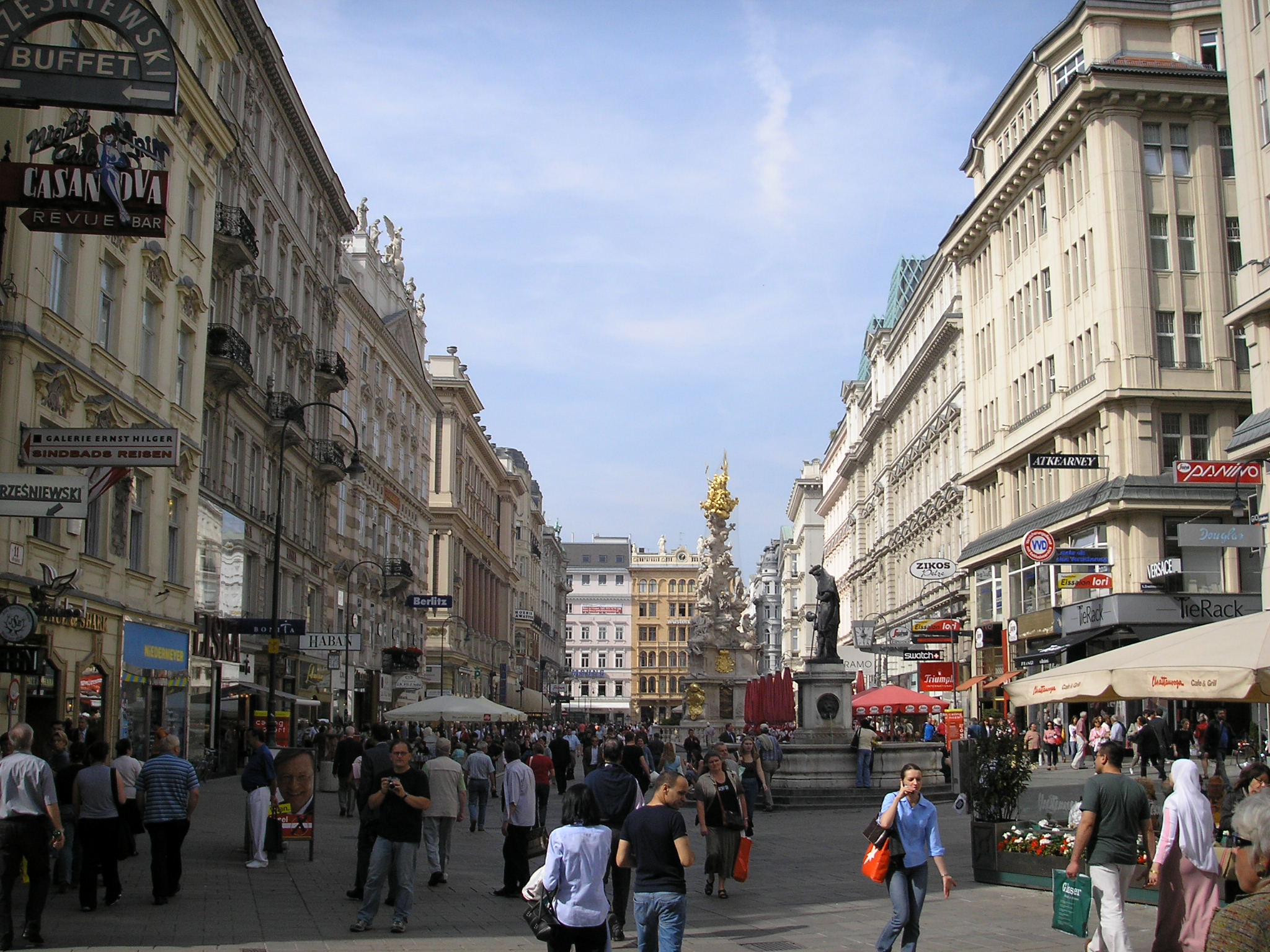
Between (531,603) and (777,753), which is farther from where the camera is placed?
(531,603)

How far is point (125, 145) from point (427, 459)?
5203 centimetres

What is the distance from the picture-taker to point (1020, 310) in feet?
160

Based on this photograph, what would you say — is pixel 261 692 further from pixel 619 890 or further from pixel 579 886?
pixel 579 886

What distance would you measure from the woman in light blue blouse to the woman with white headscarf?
4.32 metres

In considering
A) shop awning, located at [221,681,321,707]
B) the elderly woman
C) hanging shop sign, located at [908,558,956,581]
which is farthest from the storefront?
the elderly woman

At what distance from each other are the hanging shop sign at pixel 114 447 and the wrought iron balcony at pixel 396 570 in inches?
1537

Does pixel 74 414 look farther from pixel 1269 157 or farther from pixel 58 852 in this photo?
pixel 1269 157

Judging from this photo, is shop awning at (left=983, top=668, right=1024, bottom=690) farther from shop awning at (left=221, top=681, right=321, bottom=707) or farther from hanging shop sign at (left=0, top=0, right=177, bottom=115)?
hanging shop sign at (left=0, top=0, right=177, bottom=115)

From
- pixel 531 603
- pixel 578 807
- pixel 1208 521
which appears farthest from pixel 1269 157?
pixel 531 603

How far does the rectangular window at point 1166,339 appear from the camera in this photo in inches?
1588

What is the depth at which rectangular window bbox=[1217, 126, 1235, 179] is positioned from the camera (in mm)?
41344

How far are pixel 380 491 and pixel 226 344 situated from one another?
25.6 metres

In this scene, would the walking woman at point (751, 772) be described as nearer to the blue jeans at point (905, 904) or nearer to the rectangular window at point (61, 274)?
the blue jeans at point (905, 904)

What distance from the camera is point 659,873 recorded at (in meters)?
8.71
